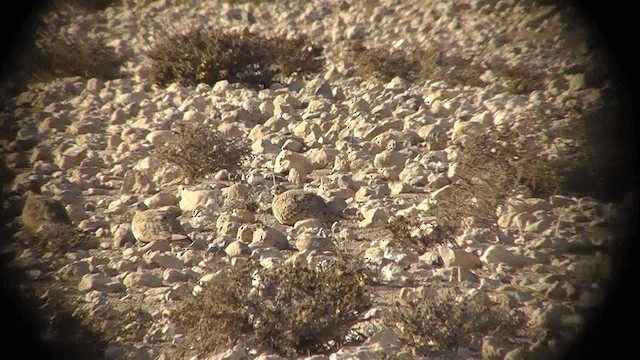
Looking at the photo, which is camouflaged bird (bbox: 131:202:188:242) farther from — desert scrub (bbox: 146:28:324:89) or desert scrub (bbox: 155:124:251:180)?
desert scrub (bbox: 146:28:324:89)

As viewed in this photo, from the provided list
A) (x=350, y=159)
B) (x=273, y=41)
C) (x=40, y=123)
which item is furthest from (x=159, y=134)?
(x=273, y=41)

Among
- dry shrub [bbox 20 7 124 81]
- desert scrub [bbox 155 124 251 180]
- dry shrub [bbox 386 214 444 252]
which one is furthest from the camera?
dry shrub [bbox 20 7 124 81]

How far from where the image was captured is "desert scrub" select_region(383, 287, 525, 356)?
3.42 m

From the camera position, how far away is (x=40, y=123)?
268 inches

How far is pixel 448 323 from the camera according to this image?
11.3 ft

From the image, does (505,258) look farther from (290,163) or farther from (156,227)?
(156,227)

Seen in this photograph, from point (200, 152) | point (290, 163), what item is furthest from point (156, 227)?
point (290, 163)

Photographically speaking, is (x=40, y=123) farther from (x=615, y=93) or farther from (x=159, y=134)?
(x=615, y=93)

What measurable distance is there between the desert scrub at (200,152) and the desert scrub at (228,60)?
1968mm

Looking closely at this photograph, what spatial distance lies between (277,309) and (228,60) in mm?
4726

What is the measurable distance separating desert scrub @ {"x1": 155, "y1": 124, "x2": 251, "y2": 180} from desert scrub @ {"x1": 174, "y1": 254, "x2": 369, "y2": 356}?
1.85 meters

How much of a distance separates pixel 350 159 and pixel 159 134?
175cm

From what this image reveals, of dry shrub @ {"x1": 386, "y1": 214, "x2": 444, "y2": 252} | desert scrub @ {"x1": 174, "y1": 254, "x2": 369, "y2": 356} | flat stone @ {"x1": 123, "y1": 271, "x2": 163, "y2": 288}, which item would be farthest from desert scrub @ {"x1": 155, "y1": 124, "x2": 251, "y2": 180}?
desert scrub @ {"x1": 174, "y1": 254, "x2": 369, "y2": 356}

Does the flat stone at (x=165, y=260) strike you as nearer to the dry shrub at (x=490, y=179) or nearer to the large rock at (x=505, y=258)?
the dry shrub at (x=490, y=179)
